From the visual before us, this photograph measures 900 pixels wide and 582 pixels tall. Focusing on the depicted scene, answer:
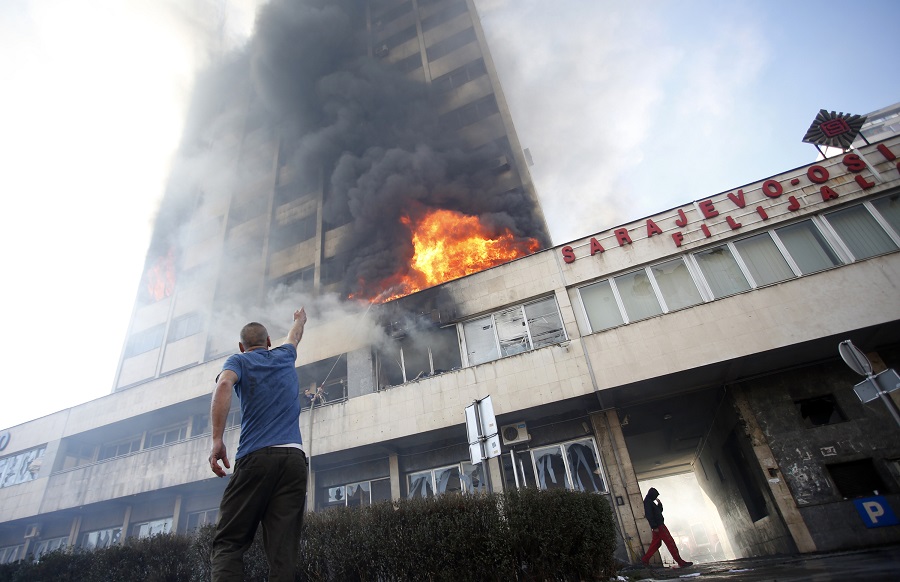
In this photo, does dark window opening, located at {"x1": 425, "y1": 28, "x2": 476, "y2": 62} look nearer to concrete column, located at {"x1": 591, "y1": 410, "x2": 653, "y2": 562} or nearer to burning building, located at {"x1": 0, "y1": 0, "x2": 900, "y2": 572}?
burning building, located at {"x1": 0, "y1": 0, "x2": 900, "y2": 572}

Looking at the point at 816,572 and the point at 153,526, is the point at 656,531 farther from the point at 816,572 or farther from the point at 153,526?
the point at 153,526

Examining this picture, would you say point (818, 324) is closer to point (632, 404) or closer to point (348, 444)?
point (632, 404)

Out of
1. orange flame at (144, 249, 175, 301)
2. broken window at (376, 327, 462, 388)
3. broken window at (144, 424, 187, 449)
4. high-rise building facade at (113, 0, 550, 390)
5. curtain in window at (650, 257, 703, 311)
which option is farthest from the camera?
orange flame at (144, 249, 175, 301)

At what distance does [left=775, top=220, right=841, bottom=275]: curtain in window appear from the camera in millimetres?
11758

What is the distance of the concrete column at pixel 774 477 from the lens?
9945 mm

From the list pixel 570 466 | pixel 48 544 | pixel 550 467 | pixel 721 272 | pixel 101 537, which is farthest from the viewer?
pixel 48 544

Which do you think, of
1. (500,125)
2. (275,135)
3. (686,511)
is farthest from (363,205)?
(686,511)

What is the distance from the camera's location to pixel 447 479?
14.0 meters

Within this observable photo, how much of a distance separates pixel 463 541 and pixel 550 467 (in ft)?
28.1

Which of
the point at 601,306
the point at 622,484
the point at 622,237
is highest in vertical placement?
the point at 622,237

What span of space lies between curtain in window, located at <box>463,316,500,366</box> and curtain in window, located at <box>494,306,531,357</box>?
0.86ft

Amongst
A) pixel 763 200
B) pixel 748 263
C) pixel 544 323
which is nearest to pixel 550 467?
pixel 544 323

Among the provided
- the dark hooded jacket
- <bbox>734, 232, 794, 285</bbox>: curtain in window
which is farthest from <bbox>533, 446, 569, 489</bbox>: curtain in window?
<bbox>734, 232, 794, 285</bbox>: curtain in window

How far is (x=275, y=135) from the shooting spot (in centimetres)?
3606
